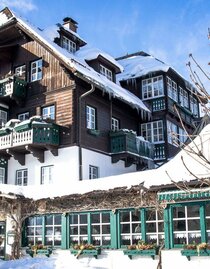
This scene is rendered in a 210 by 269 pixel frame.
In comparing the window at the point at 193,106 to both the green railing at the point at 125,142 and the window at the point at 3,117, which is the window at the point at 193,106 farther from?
the window at the point at 3,117

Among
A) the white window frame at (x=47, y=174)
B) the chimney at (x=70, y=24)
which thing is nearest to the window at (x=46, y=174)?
the white window frame at (x=47, y=174)

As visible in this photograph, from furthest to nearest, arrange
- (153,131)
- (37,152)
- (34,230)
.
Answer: (153,131), (37,152), (34,230)

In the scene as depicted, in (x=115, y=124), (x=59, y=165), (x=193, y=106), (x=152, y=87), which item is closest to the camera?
(x=59, y=165)

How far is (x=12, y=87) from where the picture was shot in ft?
76.7

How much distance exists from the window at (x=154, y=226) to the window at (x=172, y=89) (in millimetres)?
13554

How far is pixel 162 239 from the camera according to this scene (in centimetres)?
1556

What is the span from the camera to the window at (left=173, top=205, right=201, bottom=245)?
1459 centimetres

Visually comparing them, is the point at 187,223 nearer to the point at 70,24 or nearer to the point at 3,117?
the point at 3,117

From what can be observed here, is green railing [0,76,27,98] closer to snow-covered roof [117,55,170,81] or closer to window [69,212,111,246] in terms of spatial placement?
snow-covered roof [117,55,170,81]

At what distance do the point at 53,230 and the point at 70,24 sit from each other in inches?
637

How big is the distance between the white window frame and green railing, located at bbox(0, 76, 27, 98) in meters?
4.52

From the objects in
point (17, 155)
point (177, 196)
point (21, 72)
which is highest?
point (21, 72)

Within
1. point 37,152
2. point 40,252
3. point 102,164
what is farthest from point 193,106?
point 40,252

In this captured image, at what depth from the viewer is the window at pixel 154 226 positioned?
→ 1565cm
